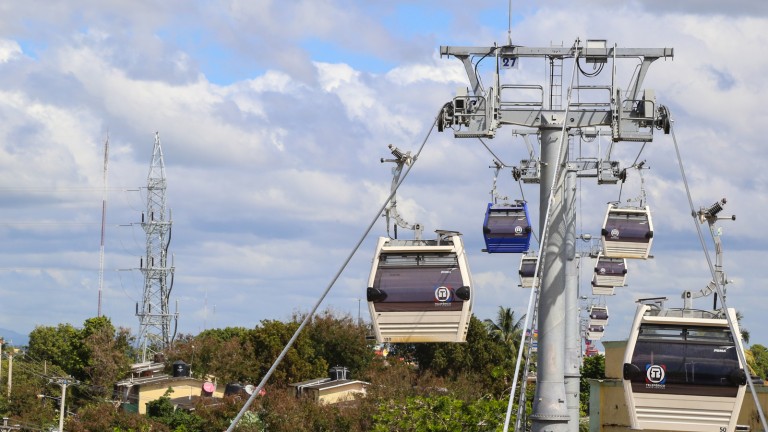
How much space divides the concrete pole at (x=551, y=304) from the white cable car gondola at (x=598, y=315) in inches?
2257

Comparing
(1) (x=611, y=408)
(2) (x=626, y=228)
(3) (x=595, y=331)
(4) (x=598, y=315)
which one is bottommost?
(1) (x=611, y=408)

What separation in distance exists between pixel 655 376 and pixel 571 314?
3.86 m

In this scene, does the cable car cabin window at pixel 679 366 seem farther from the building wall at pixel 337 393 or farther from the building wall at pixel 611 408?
the building wall at pixel 337 393

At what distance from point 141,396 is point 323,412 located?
68.9ft

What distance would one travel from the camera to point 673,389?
944 inches

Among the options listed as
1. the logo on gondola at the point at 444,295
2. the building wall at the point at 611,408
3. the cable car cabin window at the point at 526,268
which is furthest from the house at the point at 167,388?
the logo on gondola at the point at 444,295

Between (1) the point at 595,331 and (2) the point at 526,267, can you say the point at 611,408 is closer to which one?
(2) the point at 526,267

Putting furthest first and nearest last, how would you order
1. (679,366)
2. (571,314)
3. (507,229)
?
(507,229) < (571,314) < (679,366)

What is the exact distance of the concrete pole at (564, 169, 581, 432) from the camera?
23250mm

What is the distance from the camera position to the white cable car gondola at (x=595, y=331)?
3235 inches

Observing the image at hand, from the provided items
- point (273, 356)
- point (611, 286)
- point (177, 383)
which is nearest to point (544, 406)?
point (611, 286)

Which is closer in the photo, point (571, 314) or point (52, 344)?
point (571, 314)

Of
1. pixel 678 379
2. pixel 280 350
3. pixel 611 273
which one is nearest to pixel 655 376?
pixel 678 379

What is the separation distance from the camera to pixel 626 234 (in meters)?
42.4
